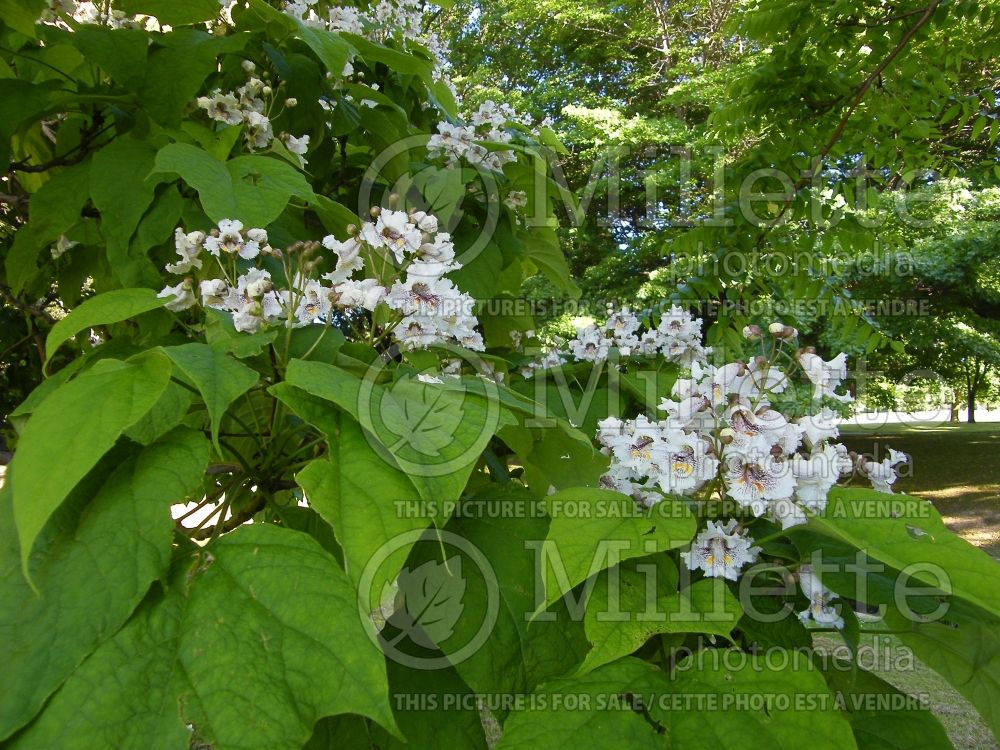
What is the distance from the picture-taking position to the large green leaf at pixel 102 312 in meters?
0.79

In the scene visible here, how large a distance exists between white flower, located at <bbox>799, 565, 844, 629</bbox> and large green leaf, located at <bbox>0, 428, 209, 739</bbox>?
28.5 inches

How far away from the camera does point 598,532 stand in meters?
0.77

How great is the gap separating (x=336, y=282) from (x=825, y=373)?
0.79 metres

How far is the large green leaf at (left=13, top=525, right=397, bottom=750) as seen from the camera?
1.80ft

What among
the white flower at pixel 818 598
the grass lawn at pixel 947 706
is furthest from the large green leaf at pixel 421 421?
the grass lawn at pixel 947 706

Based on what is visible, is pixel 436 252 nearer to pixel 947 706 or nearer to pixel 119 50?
pixel 119 50

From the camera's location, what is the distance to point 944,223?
8.08 meters

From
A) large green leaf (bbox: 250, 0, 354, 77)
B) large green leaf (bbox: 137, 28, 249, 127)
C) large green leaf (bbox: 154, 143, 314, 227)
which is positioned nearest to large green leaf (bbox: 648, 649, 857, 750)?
large green leaf (bbox: 154, 143, 314, 227)

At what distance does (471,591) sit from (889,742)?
517mm
